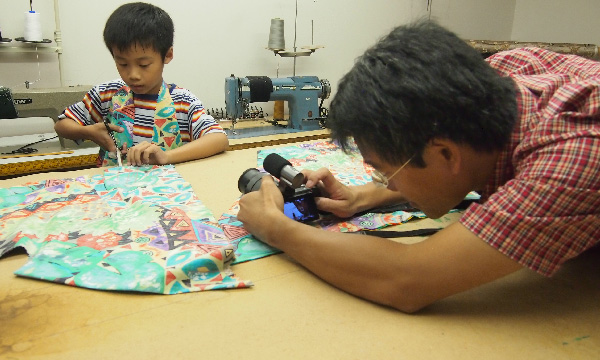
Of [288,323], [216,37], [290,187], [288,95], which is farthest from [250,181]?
[216,37]

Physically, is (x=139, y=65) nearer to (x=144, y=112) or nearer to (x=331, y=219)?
(x=144, y=112)

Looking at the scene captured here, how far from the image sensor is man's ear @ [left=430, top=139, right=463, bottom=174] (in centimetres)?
77

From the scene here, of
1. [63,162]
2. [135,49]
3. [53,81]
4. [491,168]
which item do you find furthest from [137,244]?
[53,81]

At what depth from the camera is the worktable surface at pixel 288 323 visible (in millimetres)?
672

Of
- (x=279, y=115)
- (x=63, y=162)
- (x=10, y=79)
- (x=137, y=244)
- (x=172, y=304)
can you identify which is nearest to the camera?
(x=172, y=304)

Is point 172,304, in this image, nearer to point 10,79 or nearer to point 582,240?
point 582,240

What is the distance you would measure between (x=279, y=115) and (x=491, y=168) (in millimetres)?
2100

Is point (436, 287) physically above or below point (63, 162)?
above

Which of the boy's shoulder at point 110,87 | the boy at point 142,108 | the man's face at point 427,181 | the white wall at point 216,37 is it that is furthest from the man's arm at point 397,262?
the white wall at point 216,37

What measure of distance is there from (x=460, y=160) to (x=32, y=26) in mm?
2293

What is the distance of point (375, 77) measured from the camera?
78cm

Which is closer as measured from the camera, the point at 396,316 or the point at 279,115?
the point at 396,316

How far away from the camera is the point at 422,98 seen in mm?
735

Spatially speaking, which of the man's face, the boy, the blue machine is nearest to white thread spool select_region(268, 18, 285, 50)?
the blue machine
